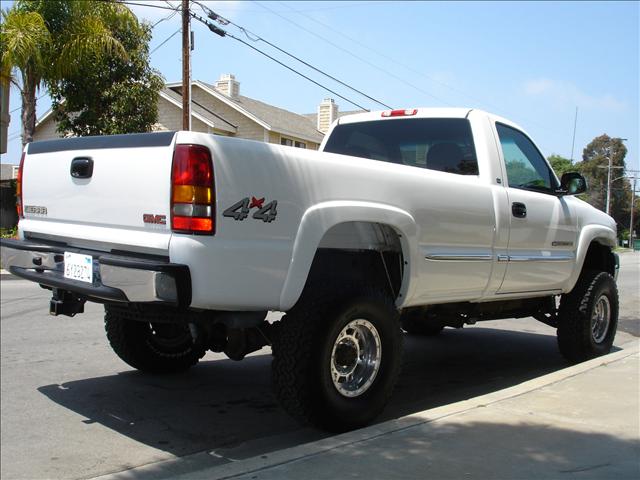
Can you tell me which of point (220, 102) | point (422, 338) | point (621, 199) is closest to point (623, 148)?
point (621, 199)

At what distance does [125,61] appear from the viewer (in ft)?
61.4

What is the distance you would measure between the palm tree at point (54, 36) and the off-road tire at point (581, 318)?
14.2m

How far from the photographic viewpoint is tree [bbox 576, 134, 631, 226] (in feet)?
146

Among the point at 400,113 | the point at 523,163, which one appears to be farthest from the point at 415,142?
the point at 523,163

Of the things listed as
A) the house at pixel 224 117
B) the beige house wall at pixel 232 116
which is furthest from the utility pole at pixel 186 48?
the beige house wall at pixel 232 116

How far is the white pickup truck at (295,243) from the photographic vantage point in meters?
3.36

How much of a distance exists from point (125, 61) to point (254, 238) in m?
16.9

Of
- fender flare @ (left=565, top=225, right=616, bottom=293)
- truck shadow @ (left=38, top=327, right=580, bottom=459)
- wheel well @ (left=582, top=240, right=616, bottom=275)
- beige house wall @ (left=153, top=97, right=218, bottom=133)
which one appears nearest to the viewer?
truck shadow @ (left=38, top=327, right=580, bottom=459)

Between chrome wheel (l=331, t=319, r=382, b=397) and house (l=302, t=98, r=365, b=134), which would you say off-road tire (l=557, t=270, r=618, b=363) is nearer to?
chrome wheel (l=331, t=319, r=382, b=397)

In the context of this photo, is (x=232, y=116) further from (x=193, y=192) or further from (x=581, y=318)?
(x=193, y=192)

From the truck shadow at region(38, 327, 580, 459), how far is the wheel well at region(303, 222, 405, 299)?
1005 mm

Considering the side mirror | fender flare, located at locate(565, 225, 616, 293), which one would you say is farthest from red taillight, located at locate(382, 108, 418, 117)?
fender flare, located at locate(565, 225, 616, 293)

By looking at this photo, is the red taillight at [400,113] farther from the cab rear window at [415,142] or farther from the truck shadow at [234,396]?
the truck shadow at [234,396]

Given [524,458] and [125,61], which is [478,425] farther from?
[125,61]
